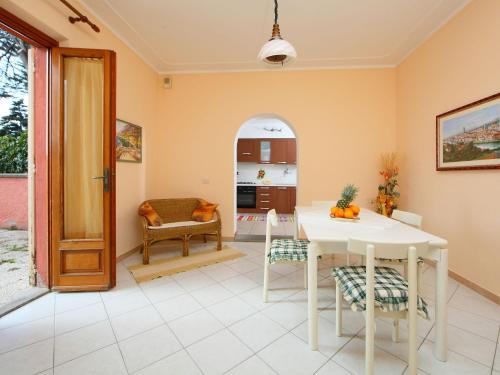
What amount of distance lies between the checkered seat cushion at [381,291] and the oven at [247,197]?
524 cm

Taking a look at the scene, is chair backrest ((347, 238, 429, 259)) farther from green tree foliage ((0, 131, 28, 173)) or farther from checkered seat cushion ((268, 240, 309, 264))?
green tree foliage ((0, 131, 28, 173))

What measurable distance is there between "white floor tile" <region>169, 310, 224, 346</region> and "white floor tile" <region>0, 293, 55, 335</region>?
43.5 inches

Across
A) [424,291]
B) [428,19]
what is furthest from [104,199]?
[428,19]

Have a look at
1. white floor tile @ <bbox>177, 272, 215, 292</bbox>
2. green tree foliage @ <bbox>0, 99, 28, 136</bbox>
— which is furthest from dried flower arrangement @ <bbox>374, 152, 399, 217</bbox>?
green tree foliage @ <bbox>0, 99, 28, 136</bbox>

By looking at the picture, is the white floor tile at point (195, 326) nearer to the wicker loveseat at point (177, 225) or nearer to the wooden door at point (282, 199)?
the wicker loveseat at point (177, 225)

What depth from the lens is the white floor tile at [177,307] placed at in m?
1.90

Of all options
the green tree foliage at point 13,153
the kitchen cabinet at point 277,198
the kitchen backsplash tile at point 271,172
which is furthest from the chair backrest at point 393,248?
the green tree foliage at point 13,153

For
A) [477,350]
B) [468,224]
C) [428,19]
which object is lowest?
[477,350]

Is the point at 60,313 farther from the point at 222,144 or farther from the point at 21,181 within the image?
the point at 21,181

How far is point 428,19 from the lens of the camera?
2.63 meters

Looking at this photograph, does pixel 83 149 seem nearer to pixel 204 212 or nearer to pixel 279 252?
pixel 204 212

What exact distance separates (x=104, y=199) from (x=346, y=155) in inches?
136

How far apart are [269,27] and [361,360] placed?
3.38 m

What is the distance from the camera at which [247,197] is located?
22.4ft
